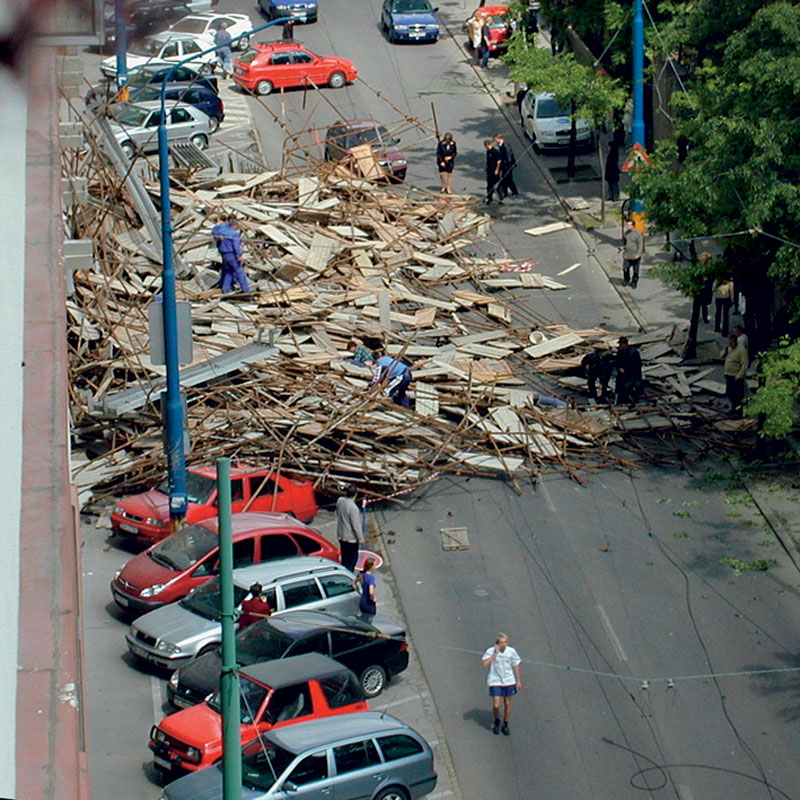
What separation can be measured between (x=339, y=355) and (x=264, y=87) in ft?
76.2

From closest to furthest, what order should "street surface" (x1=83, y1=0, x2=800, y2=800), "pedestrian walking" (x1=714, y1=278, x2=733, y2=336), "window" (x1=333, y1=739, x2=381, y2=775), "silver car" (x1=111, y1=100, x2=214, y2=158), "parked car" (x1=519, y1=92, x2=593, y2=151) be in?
"window" (x1=333, y1=739, x2=381, y2=775) → "street surface" (x1=83, y1=0, x2=800, y2=800) → "pedestrian walking" (x1=714, y1=278, x2=733, y2=336) → "silver car" (x1=111, y1=100, x2=214, y2=158) → "parked car" (x1=519, y1=92, x2=593, y2=151)

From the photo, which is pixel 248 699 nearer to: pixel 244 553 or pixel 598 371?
pixel 244 553

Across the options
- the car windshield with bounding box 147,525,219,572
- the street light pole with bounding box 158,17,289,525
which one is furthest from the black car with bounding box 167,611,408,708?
the street light pole with bounding box 158,17,289,525

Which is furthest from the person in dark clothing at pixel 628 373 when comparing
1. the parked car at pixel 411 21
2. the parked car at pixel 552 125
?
the parked car at pixel 411 21

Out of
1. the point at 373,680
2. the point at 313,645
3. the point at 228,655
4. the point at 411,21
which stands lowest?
the point at 373,680

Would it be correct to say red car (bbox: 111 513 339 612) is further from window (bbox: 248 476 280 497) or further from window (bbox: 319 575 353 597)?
window (bbox: 248 476 280 497)

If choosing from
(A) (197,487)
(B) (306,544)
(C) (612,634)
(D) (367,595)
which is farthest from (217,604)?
(C) (612,634)

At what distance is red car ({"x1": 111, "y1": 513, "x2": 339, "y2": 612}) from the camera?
56.4 feet

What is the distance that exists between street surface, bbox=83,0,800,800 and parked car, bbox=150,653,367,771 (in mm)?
642

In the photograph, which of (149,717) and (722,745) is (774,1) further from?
(149,717)

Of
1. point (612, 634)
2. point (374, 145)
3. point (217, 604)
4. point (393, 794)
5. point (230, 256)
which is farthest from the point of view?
point (374, 145)

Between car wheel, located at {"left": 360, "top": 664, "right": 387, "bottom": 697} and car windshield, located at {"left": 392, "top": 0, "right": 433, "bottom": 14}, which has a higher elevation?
car windshield, located at {"left": 392, "top": 0, "right": 433, "bottom": 14}

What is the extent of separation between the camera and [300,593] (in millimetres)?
16594

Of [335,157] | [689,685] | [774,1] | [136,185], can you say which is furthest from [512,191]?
[689,685]
